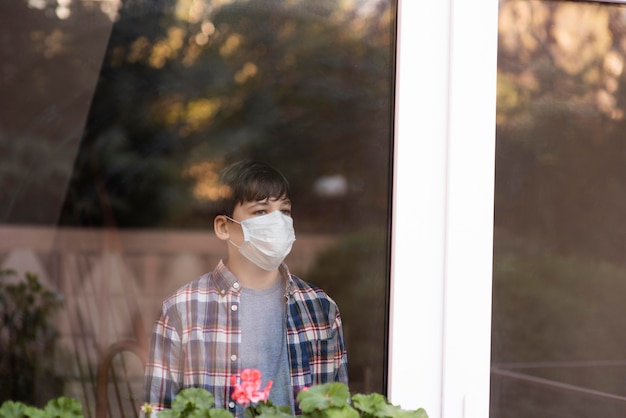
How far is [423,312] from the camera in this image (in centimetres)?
196

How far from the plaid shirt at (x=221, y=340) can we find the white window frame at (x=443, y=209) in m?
0.19

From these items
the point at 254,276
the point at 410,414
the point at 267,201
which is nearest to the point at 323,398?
the point at 410,414

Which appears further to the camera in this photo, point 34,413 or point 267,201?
point 267,201

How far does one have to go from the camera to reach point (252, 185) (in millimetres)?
2145

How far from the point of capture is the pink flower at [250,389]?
6.52 ft

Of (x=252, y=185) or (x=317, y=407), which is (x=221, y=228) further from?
(x=317, y=407)

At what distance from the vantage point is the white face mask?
2.06 m

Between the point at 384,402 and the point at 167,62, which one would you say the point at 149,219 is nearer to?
the point at 167,62

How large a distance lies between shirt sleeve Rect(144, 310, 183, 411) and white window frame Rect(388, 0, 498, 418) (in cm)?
54

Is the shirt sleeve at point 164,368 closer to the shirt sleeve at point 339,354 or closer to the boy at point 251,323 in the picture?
the boy at point 251,323

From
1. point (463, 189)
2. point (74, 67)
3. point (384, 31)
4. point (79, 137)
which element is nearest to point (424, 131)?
point (463, 189)


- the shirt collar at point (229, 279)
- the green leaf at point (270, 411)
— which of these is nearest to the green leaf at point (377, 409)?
the green leaf at point (270, 411)

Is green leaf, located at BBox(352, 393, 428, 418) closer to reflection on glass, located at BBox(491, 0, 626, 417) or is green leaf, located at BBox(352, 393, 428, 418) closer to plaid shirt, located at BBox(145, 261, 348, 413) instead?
plaid shirt, located at BBox(145, 261, 348, 413)

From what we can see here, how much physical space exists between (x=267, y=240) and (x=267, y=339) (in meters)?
0.25
